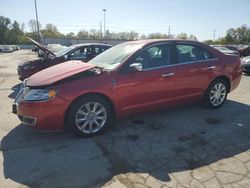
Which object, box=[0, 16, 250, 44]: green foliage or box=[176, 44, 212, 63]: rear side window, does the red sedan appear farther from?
box=[0, 16, 250, 44]: green foliage

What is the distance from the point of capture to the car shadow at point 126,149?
309 cm

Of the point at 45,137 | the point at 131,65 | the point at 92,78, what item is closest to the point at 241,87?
the point at 131,65

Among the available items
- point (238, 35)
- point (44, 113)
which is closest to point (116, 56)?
point (44, 113)

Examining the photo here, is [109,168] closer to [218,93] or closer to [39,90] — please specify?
[39,90]

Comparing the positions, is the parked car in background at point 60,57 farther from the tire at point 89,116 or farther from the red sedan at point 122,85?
the tire at point 89,116

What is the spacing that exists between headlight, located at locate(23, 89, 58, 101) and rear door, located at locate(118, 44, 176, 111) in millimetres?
1098

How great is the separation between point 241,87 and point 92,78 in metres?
5.89

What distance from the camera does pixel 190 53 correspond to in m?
5.12

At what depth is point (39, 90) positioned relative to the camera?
383cm

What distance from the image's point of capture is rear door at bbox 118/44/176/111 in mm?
4281

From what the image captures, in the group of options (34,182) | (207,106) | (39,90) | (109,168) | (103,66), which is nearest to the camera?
(34,182)

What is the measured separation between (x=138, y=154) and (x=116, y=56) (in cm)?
198

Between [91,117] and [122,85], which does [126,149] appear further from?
[122,85]

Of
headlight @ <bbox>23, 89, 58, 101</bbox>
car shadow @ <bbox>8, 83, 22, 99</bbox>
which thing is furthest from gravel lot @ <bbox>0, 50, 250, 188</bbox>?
car shadow @ <bbox>8, 83, 22, 99</bbox>
